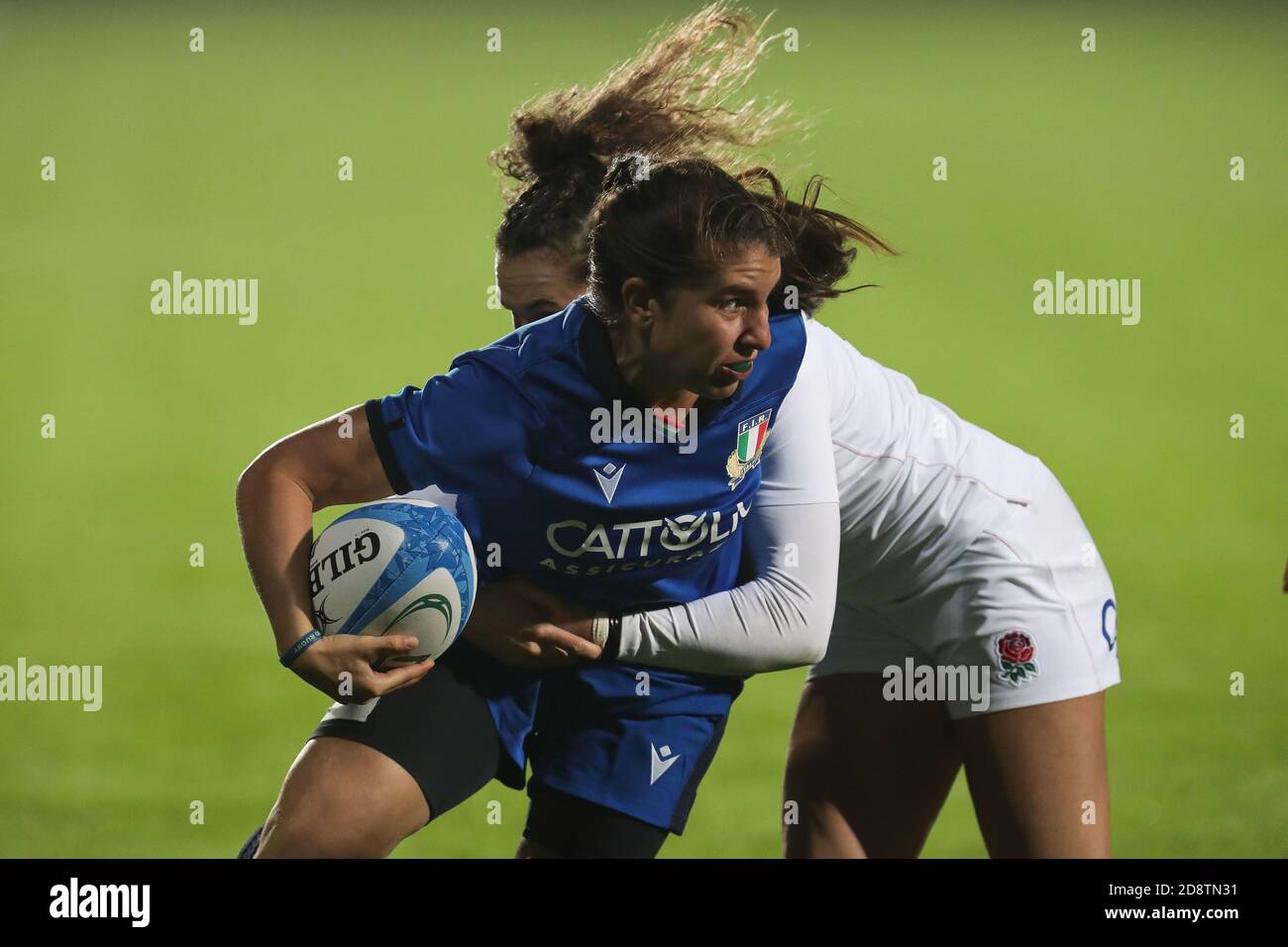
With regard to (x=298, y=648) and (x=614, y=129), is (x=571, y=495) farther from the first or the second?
(x=614, y=129)

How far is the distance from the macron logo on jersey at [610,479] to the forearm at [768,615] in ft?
0.80

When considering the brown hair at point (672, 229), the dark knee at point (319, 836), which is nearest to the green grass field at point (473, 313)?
the dark knee at point (319, 836)

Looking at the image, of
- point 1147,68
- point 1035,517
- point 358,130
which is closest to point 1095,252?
point 1147,68

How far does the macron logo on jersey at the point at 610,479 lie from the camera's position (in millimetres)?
2598

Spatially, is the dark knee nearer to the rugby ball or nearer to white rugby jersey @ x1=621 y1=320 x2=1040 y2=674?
the rugby ball

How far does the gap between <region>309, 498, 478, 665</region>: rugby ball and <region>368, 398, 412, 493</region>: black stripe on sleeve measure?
15 centimetres

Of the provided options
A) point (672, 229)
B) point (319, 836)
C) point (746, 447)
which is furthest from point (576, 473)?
point (319, 836)

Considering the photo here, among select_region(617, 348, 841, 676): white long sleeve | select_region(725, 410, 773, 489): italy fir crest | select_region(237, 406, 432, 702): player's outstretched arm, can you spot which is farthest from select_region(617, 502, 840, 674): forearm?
select_region(237, 406, 432, 702): player's outstretched arm

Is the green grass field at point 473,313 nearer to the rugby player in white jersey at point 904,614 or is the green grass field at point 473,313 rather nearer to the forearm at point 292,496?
the rugby player in white jersey at point 904,614

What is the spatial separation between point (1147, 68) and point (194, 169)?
346 inches

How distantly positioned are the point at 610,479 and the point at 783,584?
1.17 feet

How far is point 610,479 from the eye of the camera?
260 centimetres

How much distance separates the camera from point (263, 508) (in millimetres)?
2455

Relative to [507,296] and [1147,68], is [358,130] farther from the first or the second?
[507,296]
